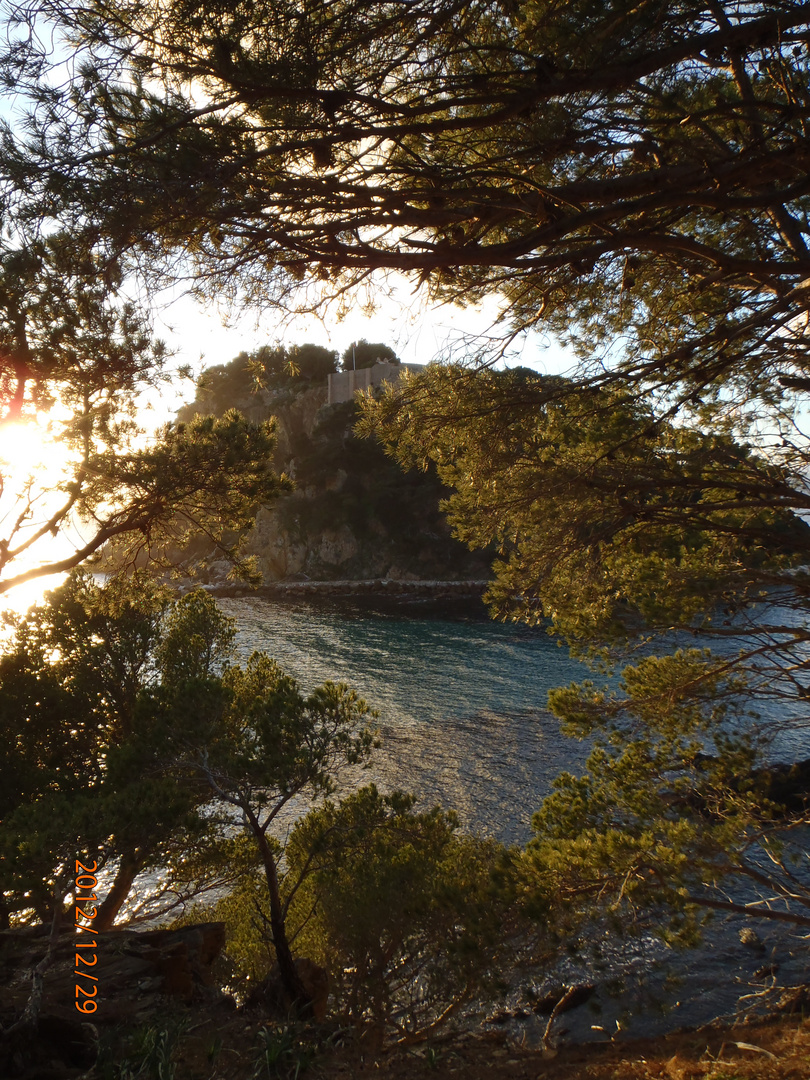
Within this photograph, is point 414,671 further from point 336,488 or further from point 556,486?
point 336,488

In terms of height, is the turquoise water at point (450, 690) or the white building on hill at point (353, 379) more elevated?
the white building on hill at point (353, 379)

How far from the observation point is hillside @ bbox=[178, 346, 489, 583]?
4366cm

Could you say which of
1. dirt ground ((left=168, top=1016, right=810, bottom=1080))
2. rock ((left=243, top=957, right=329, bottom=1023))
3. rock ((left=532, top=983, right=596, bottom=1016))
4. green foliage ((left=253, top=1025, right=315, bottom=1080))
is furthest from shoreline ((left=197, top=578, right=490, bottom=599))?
green foliage ((left=253, top=1025, right=315, bottom=1080))

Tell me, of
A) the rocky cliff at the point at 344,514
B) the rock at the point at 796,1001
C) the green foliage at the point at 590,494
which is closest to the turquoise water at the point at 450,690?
the rock at the point at 796,1001

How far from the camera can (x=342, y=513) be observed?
150 feet

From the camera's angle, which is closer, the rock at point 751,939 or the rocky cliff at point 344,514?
the rock at point 751,939

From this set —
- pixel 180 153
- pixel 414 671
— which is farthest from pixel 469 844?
pixel 414 671

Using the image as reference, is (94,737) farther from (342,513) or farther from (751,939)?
(342,513)

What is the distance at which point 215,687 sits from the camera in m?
6.77

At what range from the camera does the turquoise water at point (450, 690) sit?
1275cm

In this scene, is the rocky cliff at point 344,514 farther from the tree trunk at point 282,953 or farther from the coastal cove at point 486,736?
the tree trunk at point 282,953

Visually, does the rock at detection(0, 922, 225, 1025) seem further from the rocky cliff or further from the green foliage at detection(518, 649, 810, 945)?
the rocky cliff

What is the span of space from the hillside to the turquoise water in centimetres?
1004

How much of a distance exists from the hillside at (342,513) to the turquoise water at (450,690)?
32.9 feet
